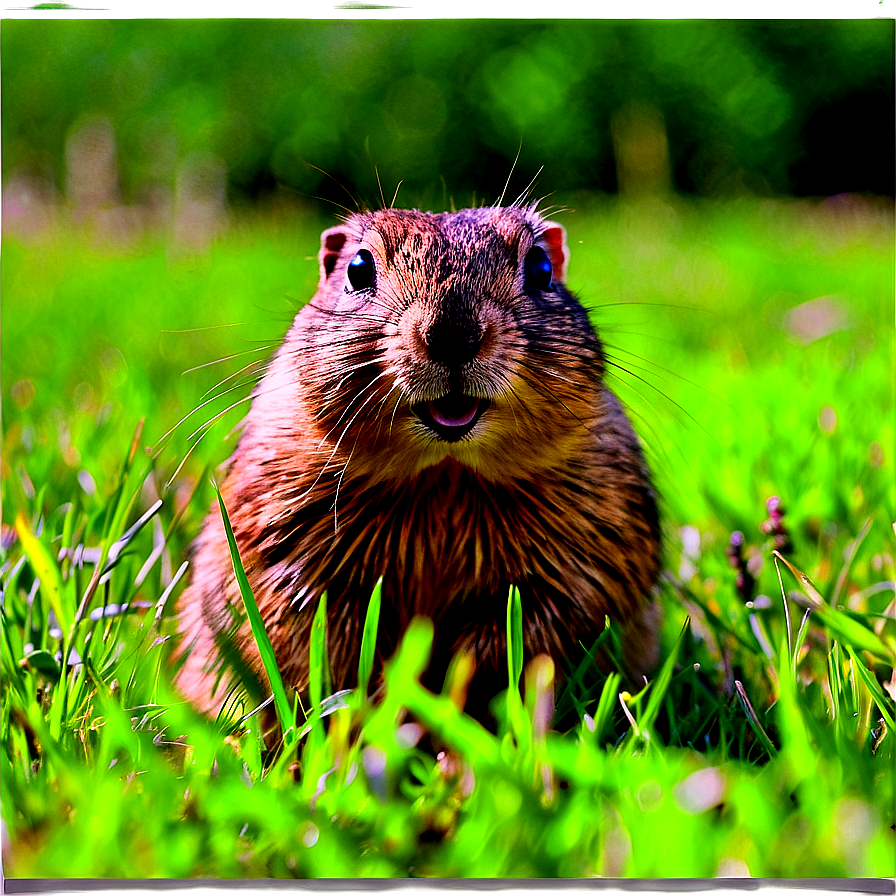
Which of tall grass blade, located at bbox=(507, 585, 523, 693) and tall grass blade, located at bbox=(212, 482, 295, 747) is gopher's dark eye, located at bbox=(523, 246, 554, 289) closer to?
tall grass blade, located at bbox=(507, 585, 523, 693)

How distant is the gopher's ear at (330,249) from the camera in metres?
2.30

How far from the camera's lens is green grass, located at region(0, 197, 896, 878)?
145 cm

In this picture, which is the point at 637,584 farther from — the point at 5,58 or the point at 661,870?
the point at 5,58

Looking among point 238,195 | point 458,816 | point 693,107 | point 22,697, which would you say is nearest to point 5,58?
→ point 22,697

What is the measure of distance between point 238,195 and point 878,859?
13.3ft

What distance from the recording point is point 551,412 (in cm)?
190

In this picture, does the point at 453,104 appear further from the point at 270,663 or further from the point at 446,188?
the point at 270,663

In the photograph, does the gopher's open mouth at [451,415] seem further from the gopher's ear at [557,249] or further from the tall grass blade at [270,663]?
the gopher's ear at [557,249]

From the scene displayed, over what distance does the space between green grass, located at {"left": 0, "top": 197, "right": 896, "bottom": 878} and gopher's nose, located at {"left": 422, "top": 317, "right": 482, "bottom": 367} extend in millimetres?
429

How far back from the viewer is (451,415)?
1784 millimetres

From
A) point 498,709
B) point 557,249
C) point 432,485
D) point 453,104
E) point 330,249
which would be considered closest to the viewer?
point 498,709

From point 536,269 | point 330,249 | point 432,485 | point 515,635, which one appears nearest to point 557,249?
point 536,269

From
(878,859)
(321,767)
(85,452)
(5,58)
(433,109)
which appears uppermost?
(433,109)

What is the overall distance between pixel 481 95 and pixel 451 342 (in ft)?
6.17
